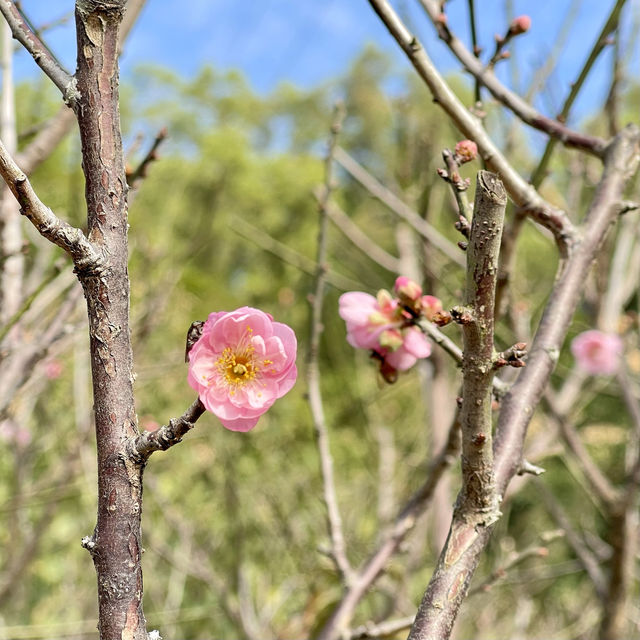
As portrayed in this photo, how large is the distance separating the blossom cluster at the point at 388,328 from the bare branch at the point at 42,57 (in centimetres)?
30

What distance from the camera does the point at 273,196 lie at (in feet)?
31.0

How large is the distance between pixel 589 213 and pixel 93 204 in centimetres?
45

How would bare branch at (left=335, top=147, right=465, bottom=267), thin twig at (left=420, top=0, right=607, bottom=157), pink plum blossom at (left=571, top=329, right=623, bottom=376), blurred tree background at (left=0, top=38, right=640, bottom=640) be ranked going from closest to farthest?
thin twig at (left=420, top=0, right=607, bottom=157)
bare branch at (left=335, top=147, right=465, bottom=267)
blurred tree background at (left=0, top=38, right=640, bottom=640)
pink plum blossom at (left=571, top=329, right=623, bottom=376)

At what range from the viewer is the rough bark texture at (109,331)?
33 centimetres

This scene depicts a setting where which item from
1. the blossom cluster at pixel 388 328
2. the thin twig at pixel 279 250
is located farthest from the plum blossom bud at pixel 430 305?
the thin twig at pixel 279 250

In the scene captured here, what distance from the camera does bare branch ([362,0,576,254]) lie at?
23.0 inches

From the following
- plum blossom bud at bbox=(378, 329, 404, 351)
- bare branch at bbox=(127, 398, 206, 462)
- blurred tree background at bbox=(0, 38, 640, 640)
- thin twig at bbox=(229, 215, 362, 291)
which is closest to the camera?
bare branch at bbox=(127, 398, 206, 462)

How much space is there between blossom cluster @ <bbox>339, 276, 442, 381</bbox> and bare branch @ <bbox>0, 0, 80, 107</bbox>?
0.98 feet

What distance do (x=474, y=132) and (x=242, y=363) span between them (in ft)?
1.06

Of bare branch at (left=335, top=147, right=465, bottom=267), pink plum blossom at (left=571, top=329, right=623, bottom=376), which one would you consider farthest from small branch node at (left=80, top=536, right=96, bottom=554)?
pink plum blossom at (left=571, top=329, right=623, bottom=376)

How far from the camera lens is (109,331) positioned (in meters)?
0.33

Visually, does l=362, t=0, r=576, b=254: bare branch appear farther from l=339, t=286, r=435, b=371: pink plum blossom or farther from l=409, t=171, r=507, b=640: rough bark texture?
l=409, t=171, r=507, b=640: rough bark texture

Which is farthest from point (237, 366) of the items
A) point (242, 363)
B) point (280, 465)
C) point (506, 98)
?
point (280, 465)

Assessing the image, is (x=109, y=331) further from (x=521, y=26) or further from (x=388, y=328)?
(x=521, y=26)
